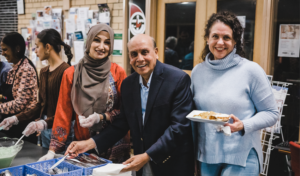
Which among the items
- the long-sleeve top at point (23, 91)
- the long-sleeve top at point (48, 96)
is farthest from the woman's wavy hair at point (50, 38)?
the long-sleeve top at point (23, 91)

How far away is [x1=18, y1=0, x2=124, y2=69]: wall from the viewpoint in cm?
436

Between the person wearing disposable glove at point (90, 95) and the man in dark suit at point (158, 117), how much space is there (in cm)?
26

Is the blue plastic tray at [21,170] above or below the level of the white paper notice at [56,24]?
below

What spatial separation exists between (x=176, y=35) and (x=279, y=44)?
134cm

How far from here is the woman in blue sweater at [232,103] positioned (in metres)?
1.65

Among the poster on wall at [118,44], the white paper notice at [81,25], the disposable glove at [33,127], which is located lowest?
the disposable glove at [33,127]

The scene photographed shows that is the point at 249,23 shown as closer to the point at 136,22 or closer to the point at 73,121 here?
the point at 136,22

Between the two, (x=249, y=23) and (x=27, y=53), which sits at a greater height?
(x=249, y=23)

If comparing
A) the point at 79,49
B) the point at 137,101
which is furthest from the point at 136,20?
the point at 137,101

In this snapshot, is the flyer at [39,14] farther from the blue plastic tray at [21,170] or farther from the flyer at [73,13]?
the blue plastic tray at [21,170]

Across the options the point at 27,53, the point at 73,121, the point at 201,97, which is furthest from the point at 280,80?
the point at 27,53

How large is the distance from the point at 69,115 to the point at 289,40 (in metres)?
2.36

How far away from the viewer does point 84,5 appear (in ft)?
15.6

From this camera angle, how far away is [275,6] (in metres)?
3.08
